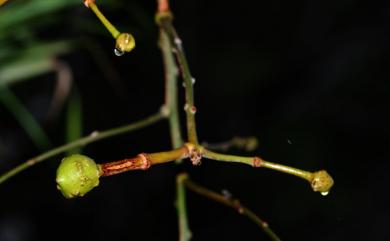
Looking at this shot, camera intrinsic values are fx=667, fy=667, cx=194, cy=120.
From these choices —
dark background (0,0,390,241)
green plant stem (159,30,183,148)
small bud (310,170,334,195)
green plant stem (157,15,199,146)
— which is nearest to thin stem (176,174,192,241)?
green plant stem (159,30,183,148)

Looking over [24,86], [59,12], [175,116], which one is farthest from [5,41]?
[24,86]

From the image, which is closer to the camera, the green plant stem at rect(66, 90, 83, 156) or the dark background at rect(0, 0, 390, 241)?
the green plant stem at rect(66, 90, 83, 156)

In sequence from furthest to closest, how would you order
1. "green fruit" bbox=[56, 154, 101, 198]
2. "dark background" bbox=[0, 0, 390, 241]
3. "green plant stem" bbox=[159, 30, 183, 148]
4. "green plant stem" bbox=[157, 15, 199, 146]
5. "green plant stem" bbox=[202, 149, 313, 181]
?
"dark background" bbox=[0, 0, 390, 241] → "green plant stem" bbox=[159, 30, 183, 148] → "green plant stem" bbox=[157, 15, 199, 146] → "green plant stem" bbox=[202, 149, 313, 181] → "green fruit" bbox=[56, 154, 101, 198]

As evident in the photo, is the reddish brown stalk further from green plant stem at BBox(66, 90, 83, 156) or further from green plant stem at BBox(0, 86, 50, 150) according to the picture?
green plant stem at BBox(0, 86, 50, 150)

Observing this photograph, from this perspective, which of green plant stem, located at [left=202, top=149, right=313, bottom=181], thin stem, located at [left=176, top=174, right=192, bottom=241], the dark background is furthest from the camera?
the dark background

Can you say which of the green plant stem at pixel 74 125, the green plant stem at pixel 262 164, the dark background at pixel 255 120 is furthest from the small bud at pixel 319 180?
the dark background at pixel 255 120

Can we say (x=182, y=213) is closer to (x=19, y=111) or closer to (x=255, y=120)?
(x=19, y=111)
